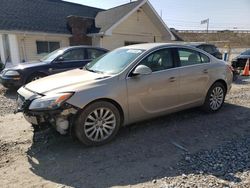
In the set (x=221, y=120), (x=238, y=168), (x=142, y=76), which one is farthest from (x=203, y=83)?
(x=238, y=168)

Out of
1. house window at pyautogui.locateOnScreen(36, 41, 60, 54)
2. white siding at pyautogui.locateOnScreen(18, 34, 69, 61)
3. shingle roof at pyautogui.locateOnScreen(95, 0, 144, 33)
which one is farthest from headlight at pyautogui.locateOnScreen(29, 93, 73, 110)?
shingle roof at pyautogui.locateOnScreen(95, 0, 144, 33)

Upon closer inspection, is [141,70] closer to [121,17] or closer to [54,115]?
[54,115]

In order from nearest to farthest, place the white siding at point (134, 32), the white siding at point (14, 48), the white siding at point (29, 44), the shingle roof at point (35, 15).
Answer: the white siding at point (14, 48), the white siding at point (29, 44), the shingle roof at point (35, 15), the white siding at point (134, 32)

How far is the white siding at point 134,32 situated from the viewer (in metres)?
17.3

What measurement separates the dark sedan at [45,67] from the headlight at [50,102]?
4.81 meters

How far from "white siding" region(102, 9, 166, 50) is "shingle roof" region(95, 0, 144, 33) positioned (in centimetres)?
53

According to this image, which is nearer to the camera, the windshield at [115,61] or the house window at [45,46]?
the windshield at [115,61]

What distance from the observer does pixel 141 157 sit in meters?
3.85

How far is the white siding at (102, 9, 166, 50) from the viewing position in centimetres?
1733

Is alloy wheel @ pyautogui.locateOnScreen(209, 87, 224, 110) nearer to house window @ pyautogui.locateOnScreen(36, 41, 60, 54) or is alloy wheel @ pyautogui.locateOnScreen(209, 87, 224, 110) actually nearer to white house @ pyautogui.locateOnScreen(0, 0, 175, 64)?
white house @ pyautogui.locateOnScreen(0, 0, 175, 64)

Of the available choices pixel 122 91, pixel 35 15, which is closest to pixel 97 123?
pixel 122 91

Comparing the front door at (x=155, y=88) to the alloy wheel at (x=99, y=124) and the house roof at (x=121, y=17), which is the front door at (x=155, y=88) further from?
the house roof at (x=121, y=17)

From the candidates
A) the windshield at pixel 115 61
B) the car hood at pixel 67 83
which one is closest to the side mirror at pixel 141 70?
the windshield at pixel 115 61

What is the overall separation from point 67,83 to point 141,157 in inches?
67.3
